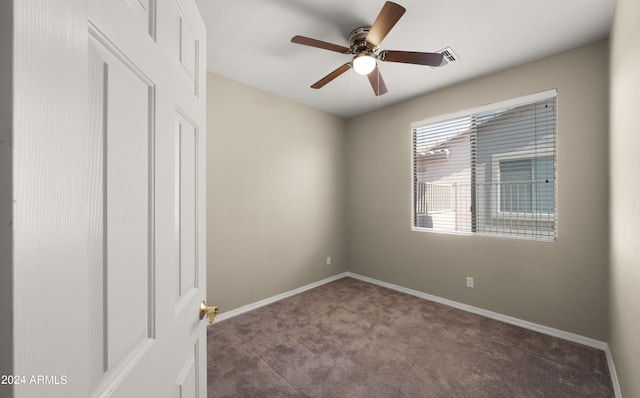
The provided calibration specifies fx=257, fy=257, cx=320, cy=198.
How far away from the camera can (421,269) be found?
3291 millimetres

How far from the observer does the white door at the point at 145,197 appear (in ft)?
1.50

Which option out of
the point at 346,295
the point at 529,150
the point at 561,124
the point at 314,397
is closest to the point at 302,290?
the point at 346,295

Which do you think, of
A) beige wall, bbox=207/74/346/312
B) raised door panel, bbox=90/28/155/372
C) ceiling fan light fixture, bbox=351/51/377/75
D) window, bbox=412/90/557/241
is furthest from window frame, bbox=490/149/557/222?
raised door panel, bbox=90/28/155/372

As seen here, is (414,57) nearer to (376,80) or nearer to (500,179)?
(376,80)

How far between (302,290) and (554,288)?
107 inches

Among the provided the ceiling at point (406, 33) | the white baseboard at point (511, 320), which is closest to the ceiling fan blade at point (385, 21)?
the ceiling at point (406, 33)

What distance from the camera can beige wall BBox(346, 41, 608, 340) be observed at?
2178mm

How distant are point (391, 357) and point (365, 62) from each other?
234 centimetres

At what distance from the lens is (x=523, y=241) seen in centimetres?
255

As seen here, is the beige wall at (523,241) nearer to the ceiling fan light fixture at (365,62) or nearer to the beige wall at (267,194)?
the beige wall at (267,194)

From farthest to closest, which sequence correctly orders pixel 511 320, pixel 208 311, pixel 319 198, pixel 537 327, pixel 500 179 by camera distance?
pixel 319 198 → pixel 500 179 → pixel 511 320 → pixel 537 327 → pixel 208 311

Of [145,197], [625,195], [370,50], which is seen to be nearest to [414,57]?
[370,50]

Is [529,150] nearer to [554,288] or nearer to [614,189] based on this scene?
[614,189]

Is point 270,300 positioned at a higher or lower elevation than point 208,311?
lower
